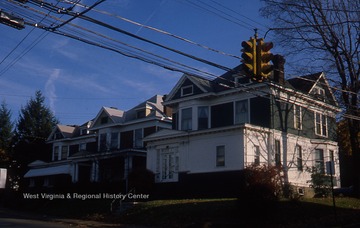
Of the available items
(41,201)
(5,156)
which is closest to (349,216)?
(41,201)

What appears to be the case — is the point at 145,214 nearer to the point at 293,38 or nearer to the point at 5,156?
the point at 293,38

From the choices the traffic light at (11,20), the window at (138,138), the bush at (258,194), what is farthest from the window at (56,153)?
the traffic light at (11,20)

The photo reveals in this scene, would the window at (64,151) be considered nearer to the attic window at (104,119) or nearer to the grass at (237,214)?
the attic window at (104,119)

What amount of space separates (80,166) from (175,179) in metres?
18.4

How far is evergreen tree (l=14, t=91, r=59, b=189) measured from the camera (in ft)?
202

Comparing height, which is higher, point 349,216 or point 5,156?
point 5,156

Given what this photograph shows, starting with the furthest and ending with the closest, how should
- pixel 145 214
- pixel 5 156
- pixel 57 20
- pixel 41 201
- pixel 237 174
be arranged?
pixel 5 156
pixel 41 201
pixel 237 174
pixel 145 214
pixel 57 20

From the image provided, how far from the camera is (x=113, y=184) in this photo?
3994 cm

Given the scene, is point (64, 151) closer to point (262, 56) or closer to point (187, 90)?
point (187, 90)

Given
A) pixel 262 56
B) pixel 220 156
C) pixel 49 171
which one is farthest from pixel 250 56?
pixel 49 171

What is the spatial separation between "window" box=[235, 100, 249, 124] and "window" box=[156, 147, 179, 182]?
5.20 m

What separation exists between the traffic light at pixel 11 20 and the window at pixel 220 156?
831 inches

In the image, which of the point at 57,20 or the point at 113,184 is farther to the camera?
the point at 113,184

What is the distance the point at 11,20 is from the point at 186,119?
2486 cm
